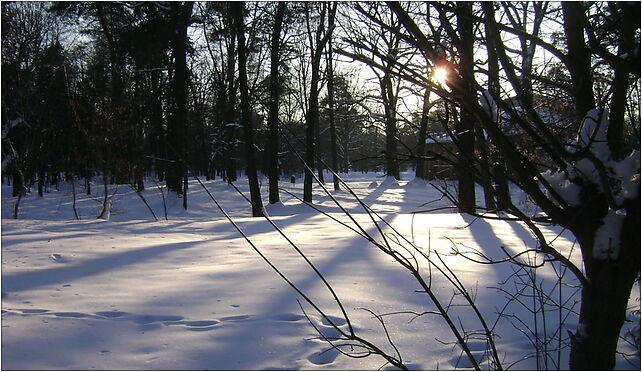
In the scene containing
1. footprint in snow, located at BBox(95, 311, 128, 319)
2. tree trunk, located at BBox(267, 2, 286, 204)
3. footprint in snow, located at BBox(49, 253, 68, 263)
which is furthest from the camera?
tree trunk, located at BBox(267, 2, 286, 204)

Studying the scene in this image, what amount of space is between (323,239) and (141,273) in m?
2.16

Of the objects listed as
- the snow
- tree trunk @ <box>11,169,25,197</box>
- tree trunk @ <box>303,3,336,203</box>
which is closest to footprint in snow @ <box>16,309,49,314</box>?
tree trunk @ <box>303,3,336,203</box>

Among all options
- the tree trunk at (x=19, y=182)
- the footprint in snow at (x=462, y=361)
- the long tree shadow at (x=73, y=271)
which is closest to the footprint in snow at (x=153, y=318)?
the long tree shadow at (x=73, y=271)

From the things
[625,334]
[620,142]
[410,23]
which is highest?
[410,23]

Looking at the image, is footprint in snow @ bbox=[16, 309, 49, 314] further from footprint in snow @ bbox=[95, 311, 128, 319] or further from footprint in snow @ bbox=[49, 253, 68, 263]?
footprint in snow @ bbox=[49, 253, 68, 263]

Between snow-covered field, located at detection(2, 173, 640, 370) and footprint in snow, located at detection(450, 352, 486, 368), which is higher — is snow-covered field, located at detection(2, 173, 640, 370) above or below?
above

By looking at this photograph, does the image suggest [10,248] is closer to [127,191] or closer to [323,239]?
[323,239]

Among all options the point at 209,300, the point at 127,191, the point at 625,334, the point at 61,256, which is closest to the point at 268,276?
the point at 209,300

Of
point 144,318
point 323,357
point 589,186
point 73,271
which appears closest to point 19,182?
point 73,271

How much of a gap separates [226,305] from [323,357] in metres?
0.76

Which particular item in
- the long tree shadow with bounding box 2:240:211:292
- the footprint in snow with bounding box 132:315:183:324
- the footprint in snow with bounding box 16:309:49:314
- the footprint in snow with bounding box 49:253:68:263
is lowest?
the footprint in snow with bounding box 132:315:183:324

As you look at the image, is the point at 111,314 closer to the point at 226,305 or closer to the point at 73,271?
the point at 226,305

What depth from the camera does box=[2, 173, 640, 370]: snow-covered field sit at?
6.25ft

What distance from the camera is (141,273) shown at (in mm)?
3076
